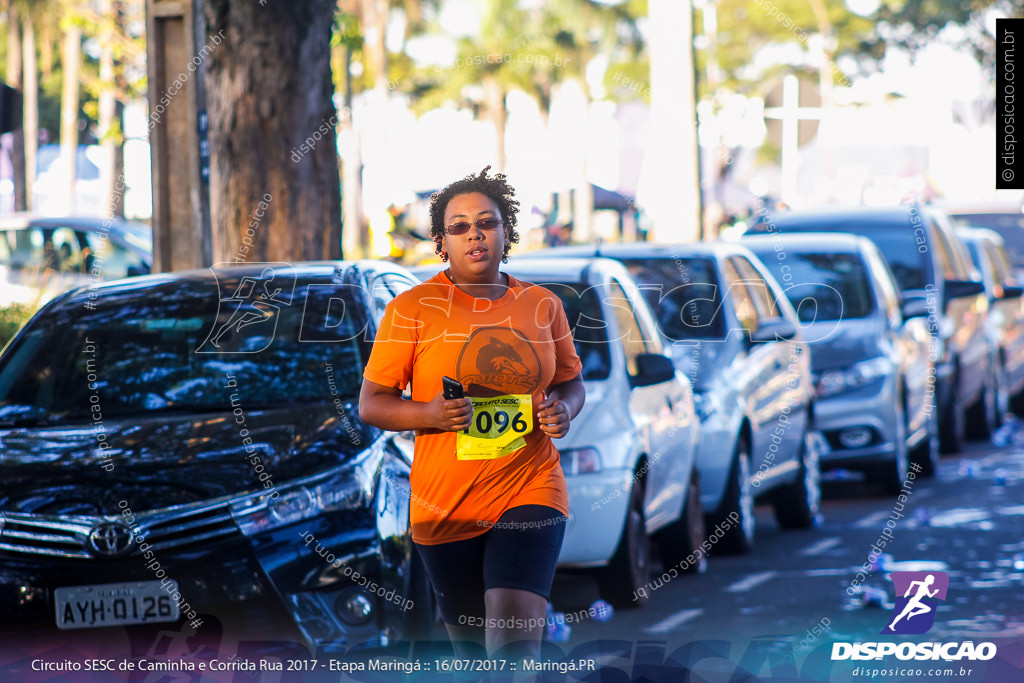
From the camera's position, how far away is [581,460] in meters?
7.17

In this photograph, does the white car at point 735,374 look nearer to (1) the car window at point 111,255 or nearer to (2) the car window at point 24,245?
(1) the car window at point 111,255

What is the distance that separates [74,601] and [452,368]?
64.2 inches

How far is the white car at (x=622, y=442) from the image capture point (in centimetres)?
715

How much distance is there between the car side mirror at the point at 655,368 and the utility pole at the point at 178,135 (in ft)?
12.4

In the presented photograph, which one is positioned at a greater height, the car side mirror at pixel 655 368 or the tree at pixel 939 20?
the tree at pixel 939 20

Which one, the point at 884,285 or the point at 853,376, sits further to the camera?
the point at 884,285

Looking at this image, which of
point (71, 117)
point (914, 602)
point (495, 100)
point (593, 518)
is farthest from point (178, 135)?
point (495, 100)

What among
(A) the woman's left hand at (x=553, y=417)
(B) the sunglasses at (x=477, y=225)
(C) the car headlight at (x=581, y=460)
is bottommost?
(C) the car headlight at (x=581, y=460)

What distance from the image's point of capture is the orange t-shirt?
172 inches

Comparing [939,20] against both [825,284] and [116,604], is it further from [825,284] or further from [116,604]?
[116,604]

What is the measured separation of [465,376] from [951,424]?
10295 millimetres

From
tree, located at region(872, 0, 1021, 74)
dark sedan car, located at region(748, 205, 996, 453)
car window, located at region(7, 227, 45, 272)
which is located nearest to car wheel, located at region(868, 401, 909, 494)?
dark sedan car, located at region(748, 205, 996, 453)

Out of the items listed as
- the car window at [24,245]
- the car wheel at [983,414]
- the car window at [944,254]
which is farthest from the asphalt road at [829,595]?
the car window at [24,245]

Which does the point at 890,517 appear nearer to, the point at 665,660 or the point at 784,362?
the point at 784,362
